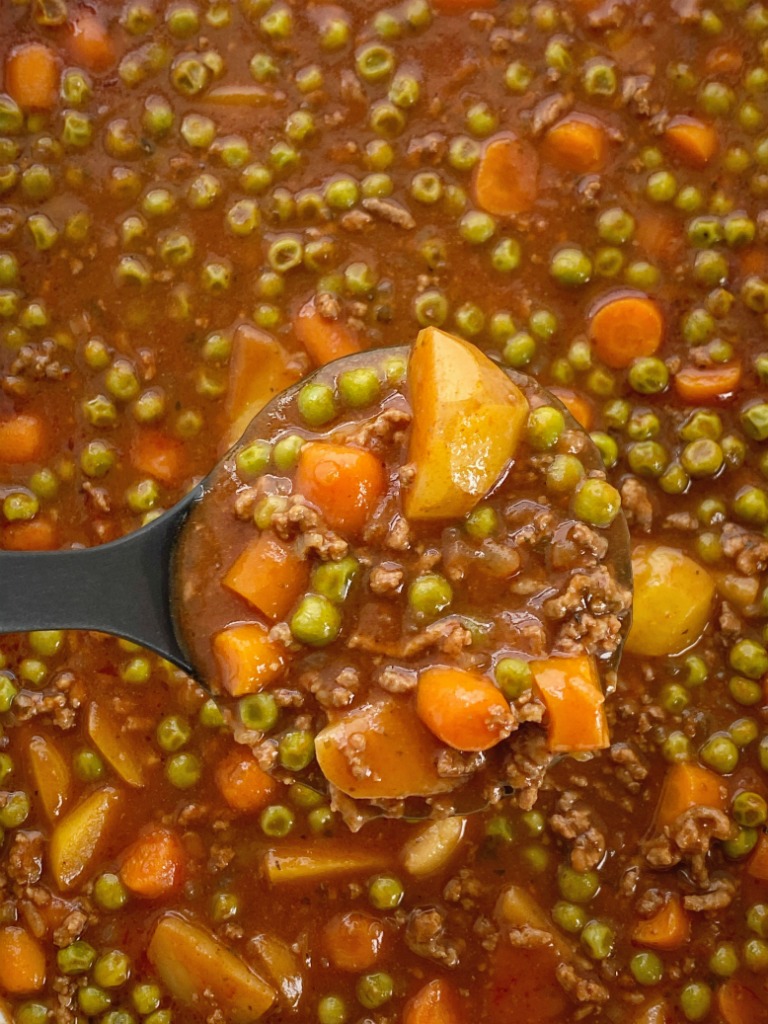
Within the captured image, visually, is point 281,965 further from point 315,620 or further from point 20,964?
point 315,620

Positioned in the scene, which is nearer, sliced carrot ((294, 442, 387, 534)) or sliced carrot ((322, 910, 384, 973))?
sliced carrot ((294, 442, 387, 534))

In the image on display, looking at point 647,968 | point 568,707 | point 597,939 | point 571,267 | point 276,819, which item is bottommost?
point 647,968

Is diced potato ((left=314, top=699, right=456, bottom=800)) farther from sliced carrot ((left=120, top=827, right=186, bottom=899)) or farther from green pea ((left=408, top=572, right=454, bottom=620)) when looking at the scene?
sliced carrot ((left=120, top=827, right=186, bottom=899))

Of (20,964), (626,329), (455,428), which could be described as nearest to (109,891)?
(20,964)

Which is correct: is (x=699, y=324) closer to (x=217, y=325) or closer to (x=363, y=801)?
(x=217, y=325)

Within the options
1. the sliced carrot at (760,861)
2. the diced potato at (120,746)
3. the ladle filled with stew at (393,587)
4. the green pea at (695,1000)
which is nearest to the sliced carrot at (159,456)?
the ladle filled with stew at (393,587)

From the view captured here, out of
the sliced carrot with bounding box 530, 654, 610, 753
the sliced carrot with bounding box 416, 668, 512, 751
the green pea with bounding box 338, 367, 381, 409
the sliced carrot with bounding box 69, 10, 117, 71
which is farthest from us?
the sliced carrot with bounding box 69, 10, 117, 71

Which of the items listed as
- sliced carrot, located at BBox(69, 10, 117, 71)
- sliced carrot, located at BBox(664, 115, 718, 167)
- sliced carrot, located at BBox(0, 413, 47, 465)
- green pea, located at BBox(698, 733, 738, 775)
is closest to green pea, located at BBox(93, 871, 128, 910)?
sliced carrot, located at BBox(0, 413, 47, 465)
